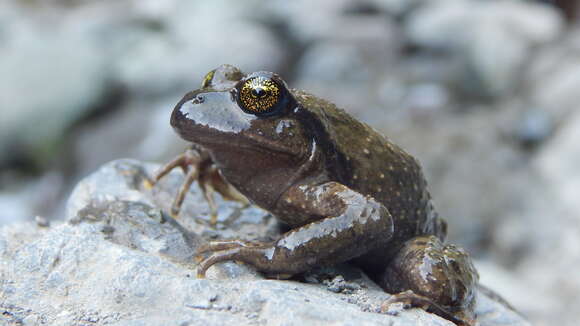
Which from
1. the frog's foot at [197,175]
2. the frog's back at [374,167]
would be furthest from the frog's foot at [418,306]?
the frog's foot at [197,175]

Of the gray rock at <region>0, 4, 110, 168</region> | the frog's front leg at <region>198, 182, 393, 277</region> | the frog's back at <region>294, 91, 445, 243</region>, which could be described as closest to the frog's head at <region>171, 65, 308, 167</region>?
the frog's back at <region>294, 91, 445, 243</region>

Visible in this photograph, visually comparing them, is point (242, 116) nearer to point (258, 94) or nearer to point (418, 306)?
point (258, 94)

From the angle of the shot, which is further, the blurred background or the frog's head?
the blurred background

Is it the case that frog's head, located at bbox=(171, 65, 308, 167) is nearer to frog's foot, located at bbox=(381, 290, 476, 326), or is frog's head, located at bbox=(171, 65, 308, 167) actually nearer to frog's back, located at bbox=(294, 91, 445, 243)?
frog's back, located at bbox=(294, 91, 445, 243)

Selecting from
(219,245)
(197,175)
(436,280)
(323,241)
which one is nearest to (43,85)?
(197,175)

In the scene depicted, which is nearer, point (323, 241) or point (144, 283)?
point (144, 283)

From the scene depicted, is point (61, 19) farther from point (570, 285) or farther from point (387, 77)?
point (570, 285)

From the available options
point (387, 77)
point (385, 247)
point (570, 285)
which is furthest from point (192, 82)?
point (385, 247)
